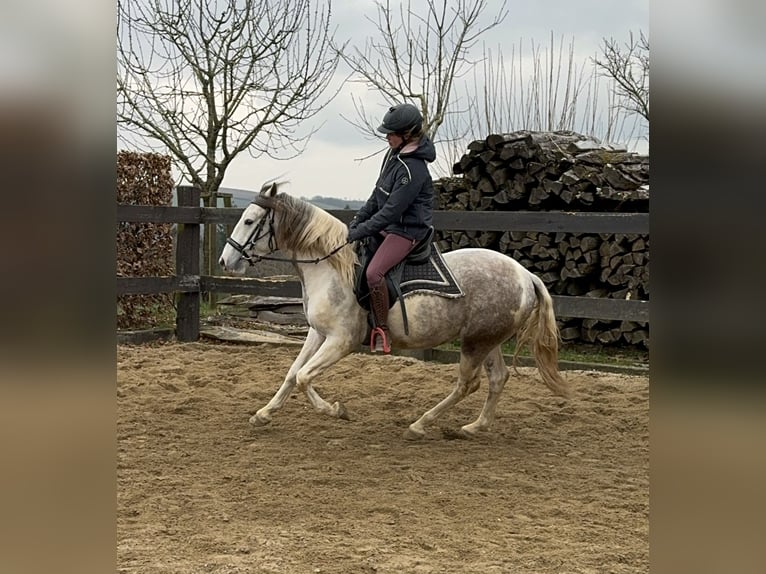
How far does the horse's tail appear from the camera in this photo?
18.0ft

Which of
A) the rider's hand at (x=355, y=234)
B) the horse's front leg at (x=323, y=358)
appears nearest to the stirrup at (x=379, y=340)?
the horse's front leg at (x=323, y=358)

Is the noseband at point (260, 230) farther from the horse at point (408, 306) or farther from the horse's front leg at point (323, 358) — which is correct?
the horse's front leg at point (323, 358)

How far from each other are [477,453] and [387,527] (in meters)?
1.50

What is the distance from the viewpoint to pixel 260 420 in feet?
18.3

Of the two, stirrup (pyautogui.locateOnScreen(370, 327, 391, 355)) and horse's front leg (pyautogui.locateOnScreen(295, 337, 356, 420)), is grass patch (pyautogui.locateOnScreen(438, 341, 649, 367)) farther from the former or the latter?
horse's front leg (pyautogui.locateOnScreen(295, 337, 356, 420))

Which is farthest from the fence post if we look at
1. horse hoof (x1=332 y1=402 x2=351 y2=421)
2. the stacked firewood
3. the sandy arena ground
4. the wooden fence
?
horse hoof (x1=332 y1=402 x2=351 y2=421)

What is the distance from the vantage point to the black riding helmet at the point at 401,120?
5.12 m

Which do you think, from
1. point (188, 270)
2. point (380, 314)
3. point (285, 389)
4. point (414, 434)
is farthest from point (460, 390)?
point (188, 270)

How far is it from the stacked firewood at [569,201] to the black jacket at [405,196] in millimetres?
4135

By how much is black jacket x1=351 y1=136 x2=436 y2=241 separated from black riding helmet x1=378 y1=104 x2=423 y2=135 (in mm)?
142

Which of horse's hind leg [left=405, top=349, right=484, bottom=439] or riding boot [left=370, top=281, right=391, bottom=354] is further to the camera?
horse's hind leg [left=405, top=349, right=484, bottom=439]
